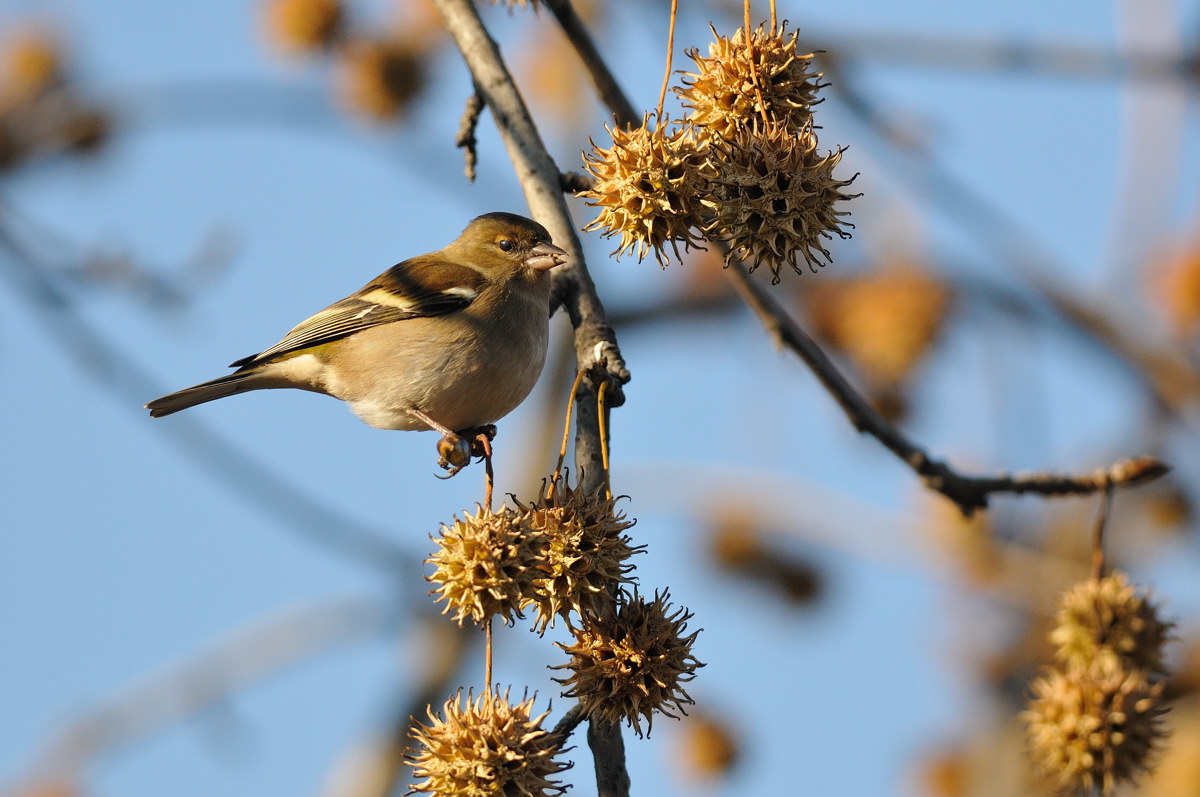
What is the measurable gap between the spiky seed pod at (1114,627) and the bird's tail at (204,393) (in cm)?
359

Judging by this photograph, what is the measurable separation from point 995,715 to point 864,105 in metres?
8.16

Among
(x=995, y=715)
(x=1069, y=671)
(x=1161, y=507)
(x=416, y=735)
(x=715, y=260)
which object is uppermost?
(x=715, y=260)

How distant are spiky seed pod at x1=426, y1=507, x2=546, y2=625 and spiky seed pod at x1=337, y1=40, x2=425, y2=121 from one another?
6879mm

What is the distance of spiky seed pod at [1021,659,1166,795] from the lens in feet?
11.8

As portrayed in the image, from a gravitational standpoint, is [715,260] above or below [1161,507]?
above

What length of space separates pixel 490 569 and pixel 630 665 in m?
0.42

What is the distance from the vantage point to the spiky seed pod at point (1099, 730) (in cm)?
359

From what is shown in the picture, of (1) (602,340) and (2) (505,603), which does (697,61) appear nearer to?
(1) (602,340)

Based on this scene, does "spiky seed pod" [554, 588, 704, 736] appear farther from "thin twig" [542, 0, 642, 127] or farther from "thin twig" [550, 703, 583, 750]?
"thin twig" [542, 0, 642, 127]

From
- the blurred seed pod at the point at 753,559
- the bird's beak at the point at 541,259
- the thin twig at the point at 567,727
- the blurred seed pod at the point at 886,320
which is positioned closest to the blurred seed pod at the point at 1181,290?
the blurred seed pod at the point at 886,320

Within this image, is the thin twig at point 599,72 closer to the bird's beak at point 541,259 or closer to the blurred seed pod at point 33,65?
the bird's beak at point 541,259

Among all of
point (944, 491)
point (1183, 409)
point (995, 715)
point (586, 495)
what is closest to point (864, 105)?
point (944, 491)

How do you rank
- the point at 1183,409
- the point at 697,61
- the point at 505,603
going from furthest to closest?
the point at 1183,409
the point at 697,61
the point at 505,603

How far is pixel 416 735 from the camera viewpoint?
106 inches
